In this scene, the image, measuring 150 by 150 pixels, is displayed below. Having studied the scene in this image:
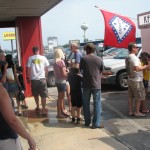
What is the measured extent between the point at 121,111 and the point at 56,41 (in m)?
28.2

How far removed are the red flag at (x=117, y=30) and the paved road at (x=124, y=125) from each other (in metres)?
1.69

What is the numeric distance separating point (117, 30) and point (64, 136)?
10.4 ft

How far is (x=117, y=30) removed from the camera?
28.1 ft

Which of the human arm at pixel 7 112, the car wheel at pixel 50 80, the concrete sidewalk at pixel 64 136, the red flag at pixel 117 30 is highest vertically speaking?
the red flag at pixel 117 30

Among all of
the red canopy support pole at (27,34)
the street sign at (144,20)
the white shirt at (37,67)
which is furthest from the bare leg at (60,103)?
the red canopy support pole at (27,34)

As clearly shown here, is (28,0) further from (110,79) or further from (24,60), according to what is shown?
(110,79)

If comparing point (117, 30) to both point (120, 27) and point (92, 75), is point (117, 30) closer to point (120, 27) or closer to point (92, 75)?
point (120, 27)

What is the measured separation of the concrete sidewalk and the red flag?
2206 millimetres

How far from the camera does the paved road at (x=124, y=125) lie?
20.3 feet

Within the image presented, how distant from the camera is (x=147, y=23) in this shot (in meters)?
9.48

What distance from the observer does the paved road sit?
6.18m

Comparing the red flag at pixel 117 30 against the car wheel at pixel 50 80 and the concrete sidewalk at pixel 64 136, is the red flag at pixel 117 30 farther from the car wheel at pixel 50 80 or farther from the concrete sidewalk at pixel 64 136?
the car wheel at pixel 50 80

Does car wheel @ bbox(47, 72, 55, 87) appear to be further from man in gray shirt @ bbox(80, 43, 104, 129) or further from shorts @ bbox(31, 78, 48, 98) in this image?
man in gray shirt @ bbox(80, 43, 104, 129)

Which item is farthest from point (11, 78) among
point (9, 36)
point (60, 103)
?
point (9, 36)
